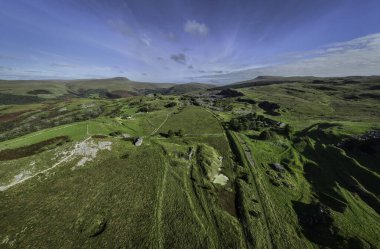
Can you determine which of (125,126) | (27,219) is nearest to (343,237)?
(27,219)

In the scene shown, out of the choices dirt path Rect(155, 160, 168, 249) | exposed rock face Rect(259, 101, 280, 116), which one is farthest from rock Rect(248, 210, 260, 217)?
exposed rock face Rect(259, 101, 280, 116)

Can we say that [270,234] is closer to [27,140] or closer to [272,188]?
[272,188]

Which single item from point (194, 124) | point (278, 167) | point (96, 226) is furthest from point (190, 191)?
point (194, 124)

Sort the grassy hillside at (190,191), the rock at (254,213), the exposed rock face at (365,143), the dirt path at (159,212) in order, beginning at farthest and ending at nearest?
the exposed rock face at (365,143), the rock at (254,213), the grassy hillside at (190,191), the dirt path at (159,212)

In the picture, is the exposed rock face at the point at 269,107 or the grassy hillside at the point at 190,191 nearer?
the grassy hillside at the point at 190,191

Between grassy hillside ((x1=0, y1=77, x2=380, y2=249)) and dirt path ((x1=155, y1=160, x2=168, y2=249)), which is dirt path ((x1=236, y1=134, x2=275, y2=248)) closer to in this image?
grassy hillside ((x1=0, y1=77, x2=380, y2=249))

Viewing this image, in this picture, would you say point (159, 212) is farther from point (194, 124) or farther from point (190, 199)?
point (194, 124)

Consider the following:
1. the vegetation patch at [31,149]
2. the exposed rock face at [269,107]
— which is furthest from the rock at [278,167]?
the exposed rock face at [269,107]

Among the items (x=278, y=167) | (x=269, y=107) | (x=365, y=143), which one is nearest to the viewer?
(x=278, y=167)

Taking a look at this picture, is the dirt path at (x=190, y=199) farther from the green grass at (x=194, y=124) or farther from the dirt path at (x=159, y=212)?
the green grass at (x=194, y=124)

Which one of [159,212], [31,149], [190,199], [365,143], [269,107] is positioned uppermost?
[31,149]

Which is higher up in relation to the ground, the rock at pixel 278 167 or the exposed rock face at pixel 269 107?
the rock at pixel 278 167
